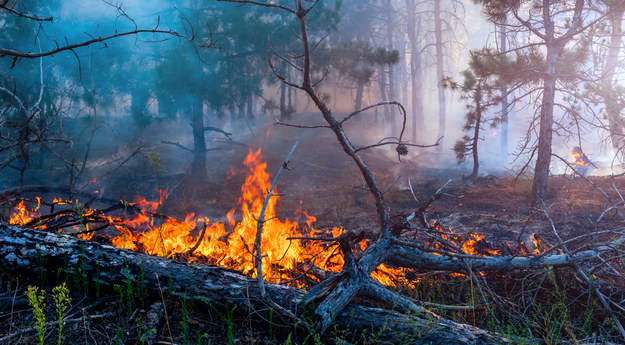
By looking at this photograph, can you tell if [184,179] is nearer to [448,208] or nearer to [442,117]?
[448,208]

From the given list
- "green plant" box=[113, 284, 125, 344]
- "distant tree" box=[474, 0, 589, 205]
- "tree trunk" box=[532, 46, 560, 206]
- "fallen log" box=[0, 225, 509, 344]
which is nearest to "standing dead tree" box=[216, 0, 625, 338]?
"fallen log" box=[0, 225, 509, 344]

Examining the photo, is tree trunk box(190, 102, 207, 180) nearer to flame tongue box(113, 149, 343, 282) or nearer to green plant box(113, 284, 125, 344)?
flame tongue box(113, 149, 343, 282)

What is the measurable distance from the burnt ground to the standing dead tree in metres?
0.25

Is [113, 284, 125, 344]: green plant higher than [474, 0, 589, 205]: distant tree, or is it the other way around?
[474, 0, 589, 205]: distant tree

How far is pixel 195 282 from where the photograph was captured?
2.71m

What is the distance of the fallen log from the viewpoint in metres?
2.45

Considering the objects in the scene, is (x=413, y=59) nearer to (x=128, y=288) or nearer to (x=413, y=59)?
(x=413, y=59)

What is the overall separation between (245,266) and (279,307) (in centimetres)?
169

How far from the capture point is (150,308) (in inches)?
103

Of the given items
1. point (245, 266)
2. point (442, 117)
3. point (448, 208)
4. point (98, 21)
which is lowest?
point (448, 208)

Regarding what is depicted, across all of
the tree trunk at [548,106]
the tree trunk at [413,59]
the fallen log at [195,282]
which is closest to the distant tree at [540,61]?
the tree trunk at [548,106]

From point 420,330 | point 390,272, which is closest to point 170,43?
point 390,272

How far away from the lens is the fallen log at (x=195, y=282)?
2451 mm

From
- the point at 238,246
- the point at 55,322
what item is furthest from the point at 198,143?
the point at 55,322
